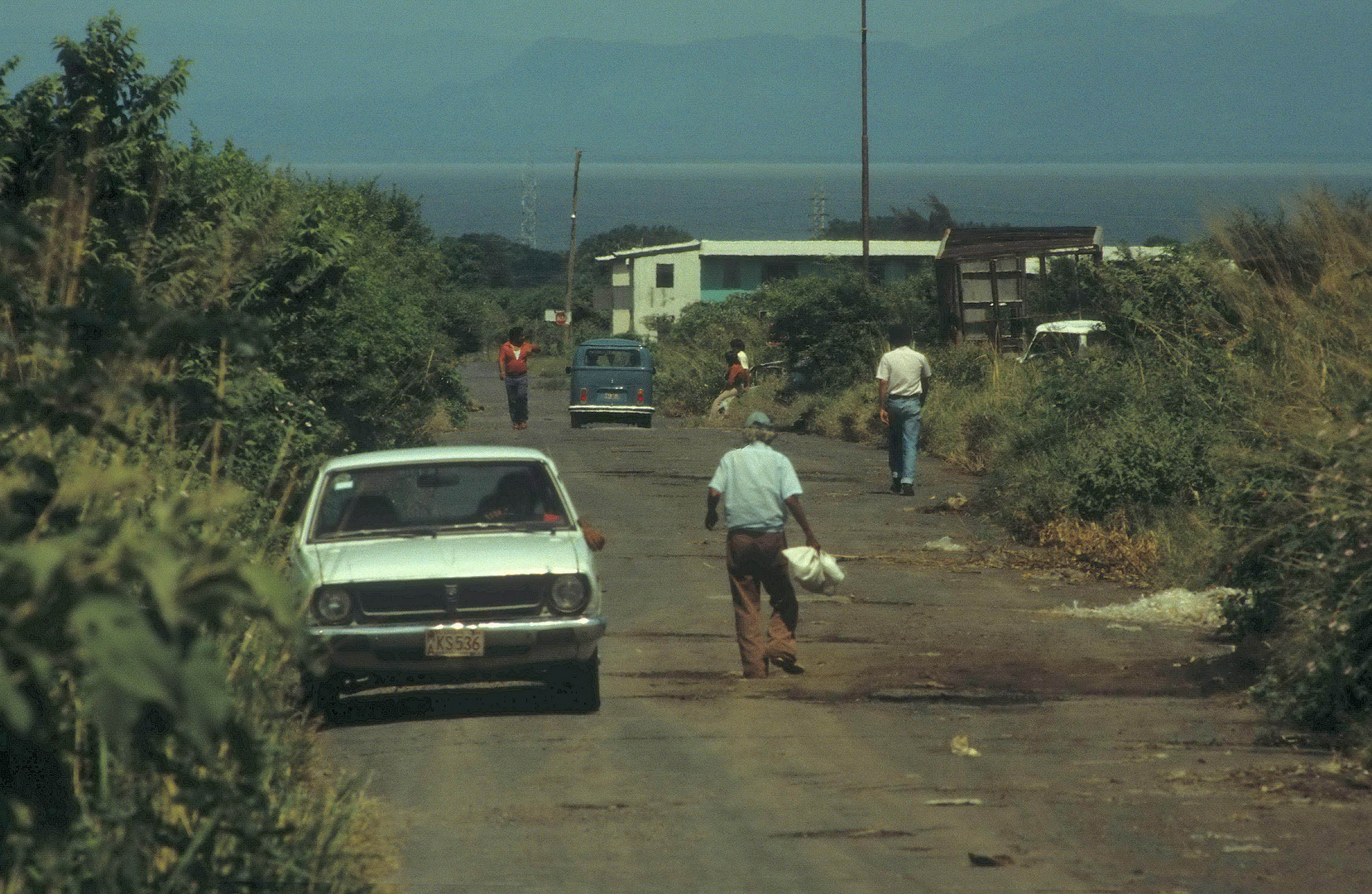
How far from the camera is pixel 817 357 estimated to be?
40750 mm

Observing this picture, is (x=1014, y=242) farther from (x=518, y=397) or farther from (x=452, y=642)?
(x=452, y=642)

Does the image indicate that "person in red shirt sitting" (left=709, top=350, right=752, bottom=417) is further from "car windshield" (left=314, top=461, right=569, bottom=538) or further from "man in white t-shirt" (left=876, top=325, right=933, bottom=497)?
"car windshield" (left=314, top=461, right=569, bottom=538)

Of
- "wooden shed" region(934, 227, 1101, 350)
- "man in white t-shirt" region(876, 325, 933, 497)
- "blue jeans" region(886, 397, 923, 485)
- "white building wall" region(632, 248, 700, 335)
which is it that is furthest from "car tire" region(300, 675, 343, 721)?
"white building wall" region(632, 248, 700, 335)

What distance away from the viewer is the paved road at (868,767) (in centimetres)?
656

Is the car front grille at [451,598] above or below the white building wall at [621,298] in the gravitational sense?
below

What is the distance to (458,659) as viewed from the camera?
9.50 metres

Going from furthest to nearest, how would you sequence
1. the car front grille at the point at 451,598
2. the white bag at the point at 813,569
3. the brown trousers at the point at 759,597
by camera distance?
the white bag at the point at 813,569 < the brown trousers at the point at 759,597 < the car front grille at the point at 451,598

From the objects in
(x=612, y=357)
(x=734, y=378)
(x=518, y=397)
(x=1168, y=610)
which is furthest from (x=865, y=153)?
(x=1168, y=610)

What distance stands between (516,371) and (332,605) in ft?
80.2

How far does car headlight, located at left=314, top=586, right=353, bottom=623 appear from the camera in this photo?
951 cm

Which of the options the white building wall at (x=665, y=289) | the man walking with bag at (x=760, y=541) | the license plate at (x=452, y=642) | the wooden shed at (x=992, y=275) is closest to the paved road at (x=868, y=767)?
the man walking with bag at (x=760, y=541)

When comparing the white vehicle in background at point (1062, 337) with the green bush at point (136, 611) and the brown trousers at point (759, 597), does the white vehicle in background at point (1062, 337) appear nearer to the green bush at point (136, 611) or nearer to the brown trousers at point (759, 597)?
the brown trousers at point (759, 597)

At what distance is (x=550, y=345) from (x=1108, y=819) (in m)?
89.2

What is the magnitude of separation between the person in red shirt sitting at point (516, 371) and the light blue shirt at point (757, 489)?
2241 cm
